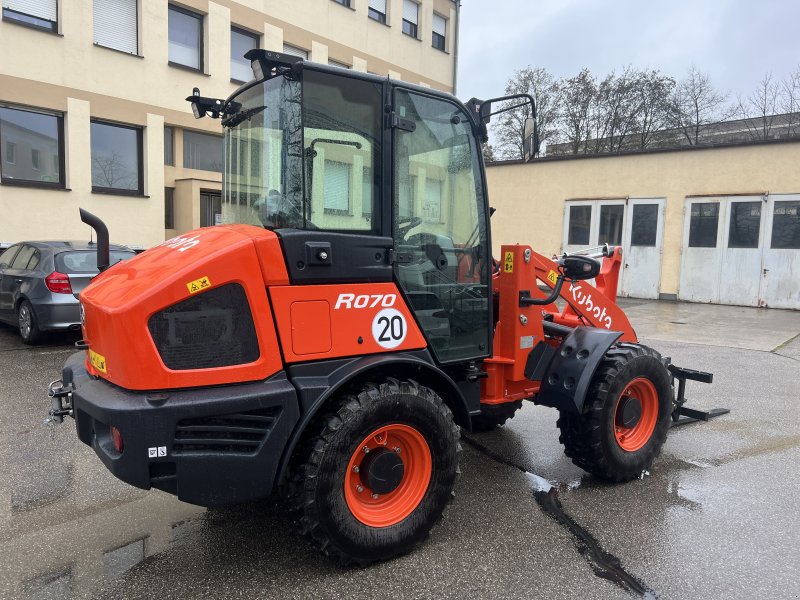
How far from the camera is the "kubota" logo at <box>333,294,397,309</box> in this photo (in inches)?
109

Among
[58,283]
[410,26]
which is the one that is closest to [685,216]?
[410,26]

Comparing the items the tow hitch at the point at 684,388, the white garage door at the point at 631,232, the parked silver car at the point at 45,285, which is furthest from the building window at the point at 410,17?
the tow hitch at the point at 684,388

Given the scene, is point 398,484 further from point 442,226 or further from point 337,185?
point 337,185

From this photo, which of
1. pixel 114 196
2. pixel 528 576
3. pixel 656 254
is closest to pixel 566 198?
pixel 656 254

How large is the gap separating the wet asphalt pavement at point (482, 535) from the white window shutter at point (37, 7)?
11519 millimetres

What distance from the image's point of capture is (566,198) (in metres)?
17.7

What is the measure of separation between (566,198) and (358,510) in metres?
16.3

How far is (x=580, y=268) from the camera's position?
3648 mm

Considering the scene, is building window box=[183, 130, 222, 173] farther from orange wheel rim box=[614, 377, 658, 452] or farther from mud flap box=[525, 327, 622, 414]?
orange wheel rim box=[614, 377, 658, 452]

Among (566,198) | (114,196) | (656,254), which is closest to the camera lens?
(114,196)

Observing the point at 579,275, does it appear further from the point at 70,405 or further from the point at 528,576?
the point at 70,405

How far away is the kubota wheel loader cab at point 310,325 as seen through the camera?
8.05 ft

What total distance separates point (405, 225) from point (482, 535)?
176 centimetres

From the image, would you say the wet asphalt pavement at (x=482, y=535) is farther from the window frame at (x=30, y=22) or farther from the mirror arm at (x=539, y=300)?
the window frame at (x=30, y=22)
